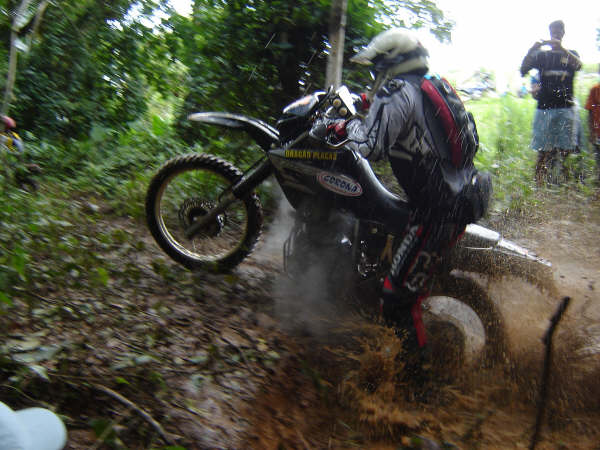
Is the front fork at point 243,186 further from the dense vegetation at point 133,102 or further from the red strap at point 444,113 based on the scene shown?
the red strap at point 444,113

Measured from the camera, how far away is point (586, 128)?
5.89 metres

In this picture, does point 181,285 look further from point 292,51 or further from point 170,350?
point 292,51

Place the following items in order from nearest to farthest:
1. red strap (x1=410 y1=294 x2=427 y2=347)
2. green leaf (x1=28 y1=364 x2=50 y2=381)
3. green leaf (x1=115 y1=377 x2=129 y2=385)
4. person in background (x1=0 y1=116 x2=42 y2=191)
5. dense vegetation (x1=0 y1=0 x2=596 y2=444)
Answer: green leaf (x1=28 y1=364 x2=50 y2=381)
green leaf (x1=115 y1=377 x2=129 y2=385)
red strap (x1=410 y1=294 x2=427 y2=347)
dense vegetation (x1=0 y1=0 x2=596 y2=444)
person in background (x1=0 y1=116 x2=42 y2=191)

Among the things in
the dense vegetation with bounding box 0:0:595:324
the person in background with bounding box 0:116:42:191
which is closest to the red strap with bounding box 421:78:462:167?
the dense vegetation with bounding box 0:0:595:324

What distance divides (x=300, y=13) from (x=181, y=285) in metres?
2.99

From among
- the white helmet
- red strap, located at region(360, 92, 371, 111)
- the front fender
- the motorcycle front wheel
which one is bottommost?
the motorcycle front wheel

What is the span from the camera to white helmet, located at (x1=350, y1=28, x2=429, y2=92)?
2.96 meters

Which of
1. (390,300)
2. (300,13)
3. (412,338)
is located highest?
(300,13)

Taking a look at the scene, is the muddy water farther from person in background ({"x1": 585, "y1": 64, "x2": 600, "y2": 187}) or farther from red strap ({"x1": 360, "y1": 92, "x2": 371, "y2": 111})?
person in background ({"x1": 585, "y1": 64, "x2": 600, "y2": 187})

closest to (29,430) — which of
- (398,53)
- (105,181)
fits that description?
(398,53)

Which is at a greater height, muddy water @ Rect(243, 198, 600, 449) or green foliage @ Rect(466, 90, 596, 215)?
green foliage @ Rect(466, 90, 596, 215)

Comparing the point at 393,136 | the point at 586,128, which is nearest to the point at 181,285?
the point at 393,136

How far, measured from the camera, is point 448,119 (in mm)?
2928

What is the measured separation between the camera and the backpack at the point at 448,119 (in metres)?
2.93
